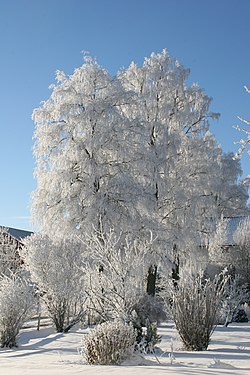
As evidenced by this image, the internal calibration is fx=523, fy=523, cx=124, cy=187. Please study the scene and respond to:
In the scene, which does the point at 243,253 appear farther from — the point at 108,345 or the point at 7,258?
the point at 108,345

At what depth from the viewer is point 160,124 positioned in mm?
21891

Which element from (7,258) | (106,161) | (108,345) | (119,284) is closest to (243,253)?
(106,161)

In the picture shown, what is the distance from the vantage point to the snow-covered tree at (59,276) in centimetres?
1755

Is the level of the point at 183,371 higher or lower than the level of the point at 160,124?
lower

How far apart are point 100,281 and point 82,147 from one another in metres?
7.97

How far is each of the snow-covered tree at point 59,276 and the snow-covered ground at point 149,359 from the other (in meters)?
1.35

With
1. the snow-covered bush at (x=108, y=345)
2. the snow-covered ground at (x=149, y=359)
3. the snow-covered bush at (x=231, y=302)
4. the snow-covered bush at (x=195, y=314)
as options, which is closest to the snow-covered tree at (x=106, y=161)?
the snow-covered bush at (x=231, y=302)

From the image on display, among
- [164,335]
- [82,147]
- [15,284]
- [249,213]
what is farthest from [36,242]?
[249,213]

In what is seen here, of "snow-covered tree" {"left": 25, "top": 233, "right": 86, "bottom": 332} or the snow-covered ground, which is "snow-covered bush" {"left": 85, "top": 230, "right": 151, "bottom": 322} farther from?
"snow-covered tree" {"left": 25, "top": 233, "right": 86, "bottom": 332}

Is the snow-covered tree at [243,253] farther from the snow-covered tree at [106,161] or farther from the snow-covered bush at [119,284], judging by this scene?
the snow-covered bush at [119,284]

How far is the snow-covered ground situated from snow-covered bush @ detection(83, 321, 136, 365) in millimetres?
238

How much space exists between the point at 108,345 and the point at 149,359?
33.2 inches

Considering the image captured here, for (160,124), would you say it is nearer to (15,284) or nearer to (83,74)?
(83,74)

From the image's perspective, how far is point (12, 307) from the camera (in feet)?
52.5
